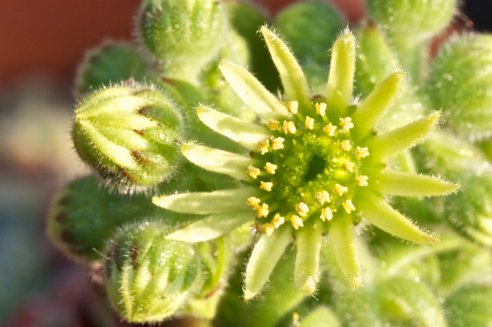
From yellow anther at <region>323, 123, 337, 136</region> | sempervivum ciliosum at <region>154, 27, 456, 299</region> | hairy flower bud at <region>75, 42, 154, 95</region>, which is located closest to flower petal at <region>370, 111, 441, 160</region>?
sempervivum ciliosum at <region>154, 27, 456, 299</region>

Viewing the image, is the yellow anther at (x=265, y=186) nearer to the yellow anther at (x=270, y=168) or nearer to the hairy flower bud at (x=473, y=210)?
the yellow anther at (x=270, y=168)

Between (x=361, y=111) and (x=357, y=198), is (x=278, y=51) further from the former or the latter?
(x=357, y=198)

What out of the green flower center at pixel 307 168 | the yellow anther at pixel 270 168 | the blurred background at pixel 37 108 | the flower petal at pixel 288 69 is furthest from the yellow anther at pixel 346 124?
the blurred background at pixel 37 108

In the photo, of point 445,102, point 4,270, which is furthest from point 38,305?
point 445,102

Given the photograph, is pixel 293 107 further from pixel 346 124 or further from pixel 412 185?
pixel 412 185

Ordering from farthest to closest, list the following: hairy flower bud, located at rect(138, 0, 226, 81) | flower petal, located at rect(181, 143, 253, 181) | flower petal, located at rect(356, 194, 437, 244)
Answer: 1. hairy flower bud, located at rect(138, 0, 226, 81)
2. flower petal, located at rect(181, 143, 253, 181)
3. flower petal, located at rect(356, 194, 437, 244)

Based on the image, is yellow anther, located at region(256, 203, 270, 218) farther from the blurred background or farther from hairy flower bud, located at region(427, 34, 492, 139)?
the blurred background
